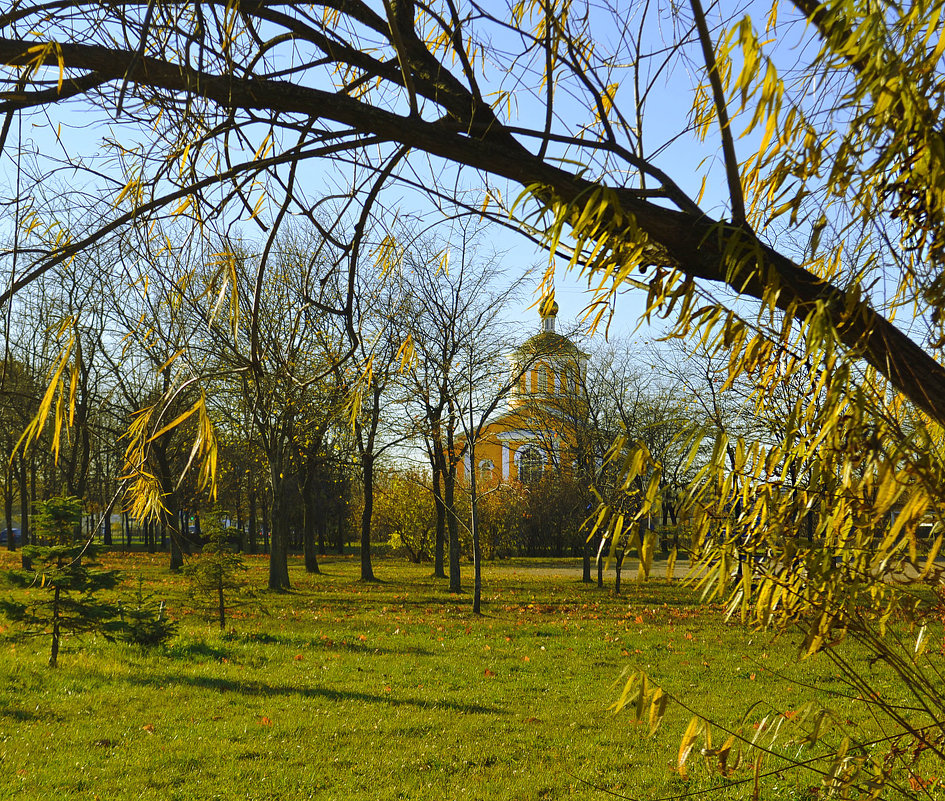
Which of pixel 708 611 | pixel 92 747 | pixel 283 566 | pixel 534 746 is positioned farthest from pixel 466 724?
pixel 283 566

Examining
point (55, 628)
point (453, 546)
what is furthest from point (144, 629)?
point (453, 546)

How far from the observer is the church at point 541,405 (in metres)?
13.8

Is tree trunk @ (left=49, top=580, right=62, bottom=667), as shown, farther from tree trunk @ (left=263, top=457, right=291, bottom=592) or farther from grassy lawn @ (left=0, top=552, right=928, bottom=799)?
tree trunk @ (left=263, top=457, right=291, bottom=592)

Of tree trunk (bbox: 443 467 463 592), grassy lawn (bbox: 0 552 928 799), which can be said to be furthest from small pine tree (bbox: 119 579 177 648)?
tree trunk (bbox: 443 467 463 592)

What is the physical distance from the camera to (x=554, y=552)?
35.7 m

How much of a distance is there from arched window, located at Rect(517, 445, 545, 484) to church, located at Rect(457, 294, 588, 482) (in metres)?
0.04

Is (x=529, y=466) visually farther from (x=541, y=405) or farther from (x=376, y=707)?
(x=376, y=707)

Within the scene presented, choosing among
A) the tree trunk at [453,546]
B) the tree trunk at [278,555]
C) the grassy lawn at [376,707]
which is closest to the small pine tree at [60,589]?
the grassy lawn at [376,707]

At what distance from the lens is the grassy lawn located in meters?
4.64

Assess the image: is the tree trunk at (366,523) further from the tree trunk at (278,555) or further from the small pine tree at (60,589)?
the small pine tree at (60,589)

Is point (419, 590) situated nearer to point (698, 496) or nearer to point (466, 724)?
point (466, 724)

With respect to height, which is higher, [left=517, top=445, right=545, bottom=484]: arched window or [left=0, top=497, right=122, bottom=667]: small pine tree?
[left=517, top=445, right=545, bottom=484]: arched window

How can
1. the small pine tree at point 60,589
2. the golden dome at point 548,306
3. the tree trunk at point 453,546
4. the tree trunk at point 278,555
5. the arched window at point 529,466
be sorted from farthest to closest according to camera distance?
the arched window at point 529,466
the tree trunk at point 453,546
the tree trunk at point 278,555
the small pine tree at point 60,589
the golden dome at point 548,306

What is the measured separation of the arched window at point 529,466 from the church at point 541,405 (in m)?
0.04
